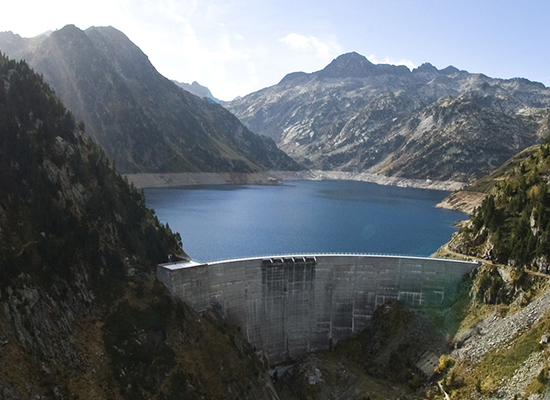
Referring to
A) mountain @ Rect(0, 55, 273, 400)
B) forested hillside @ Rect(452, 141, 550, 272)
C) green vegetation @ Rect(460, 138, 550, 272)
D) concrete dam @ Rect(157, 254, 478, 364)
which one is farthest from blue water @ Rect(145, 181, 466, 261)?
mountain @ Rect(0, 55, 273, 400)

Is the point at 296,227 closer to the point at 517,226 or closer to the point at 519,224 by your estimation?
the point at 517,226

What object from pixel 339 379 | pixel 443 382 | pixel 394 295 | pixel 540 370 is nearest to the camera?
pixel 540 370

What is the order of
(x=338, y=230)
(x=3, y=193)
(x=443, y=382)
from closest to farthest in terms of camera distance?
(x=3, y=193), (x=443, y=382), (x=338, y=230)

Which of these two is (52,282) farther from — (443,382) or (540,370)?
(540,370)

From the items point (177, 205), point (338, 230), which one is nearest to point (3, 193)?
point (338, 230)

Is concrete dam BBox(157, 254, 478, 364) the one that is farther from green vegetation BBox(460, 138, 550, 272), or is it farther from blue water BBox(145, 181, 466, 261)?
blue water BBox(145, 181, 466, 261)

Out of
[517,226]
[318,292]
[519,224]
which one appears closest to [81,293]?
[318,292]
